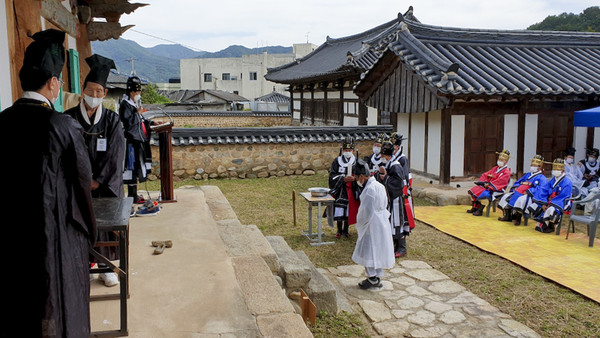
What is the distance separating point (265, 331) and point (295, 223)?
522 cm

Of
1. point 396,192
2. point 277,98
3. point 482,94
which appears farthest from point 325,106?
point 277,98

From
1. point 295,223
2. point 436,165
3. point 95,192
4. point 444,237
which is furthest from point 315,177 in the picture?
point 95,192

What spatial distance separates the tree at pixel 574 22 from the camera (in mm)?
36875

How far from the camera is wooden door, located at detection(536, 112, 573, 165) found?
1172cm

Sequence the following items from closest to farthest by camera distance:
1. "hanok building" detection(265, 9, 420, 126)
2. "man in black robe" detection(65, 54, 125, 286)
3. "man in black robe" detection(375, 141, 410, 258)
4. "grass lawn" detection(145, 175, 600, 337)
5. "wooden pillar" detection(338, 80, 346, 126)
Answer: "man in black robe" detection(65, 54, 125, 286)
"grass lawn" detection(145, 175, 600, 337)
"man in black robe" detection(375, 141, 410, 258)
"hanok building" detection(265, 9, 420, 126)
"wooden pillar" detection(338, 80, 346, 126)

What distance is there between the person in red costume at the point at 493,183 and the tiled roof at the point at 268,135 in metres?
5.70

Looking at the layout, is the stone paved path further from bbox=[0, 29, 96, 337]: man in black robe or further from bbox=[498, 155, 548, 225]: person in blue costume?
bbox=[498, 155, 548, 225]: person in blue costume

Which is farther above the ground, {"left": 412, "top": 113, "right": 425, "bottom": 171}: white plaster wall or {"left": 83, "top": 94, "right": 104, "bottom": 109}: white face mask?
{"left": 83, "top": 94, "right": 104, "bottom": 109}: white face mask

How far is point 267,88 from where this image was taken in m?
61.2

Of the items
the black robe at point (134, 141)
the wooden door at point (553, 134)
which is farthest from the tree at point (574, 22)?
the black robe at point (134, 141)

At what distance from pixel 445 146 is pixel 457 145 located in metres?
0.51

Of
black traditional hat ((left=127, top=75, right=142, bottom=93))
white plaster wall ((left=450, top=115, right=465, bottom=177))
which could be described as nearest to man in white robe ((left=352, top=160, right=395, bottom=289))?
black traditional hat ((left=127, top=75, right=142, bottom=93))

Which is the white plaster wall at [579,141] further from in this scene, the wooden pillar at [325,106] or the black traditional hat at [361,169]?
the wooden pillar at [325,106]

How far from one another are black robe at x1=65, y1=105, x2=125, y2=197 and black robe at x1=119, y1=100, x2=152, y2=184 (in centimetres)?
193
